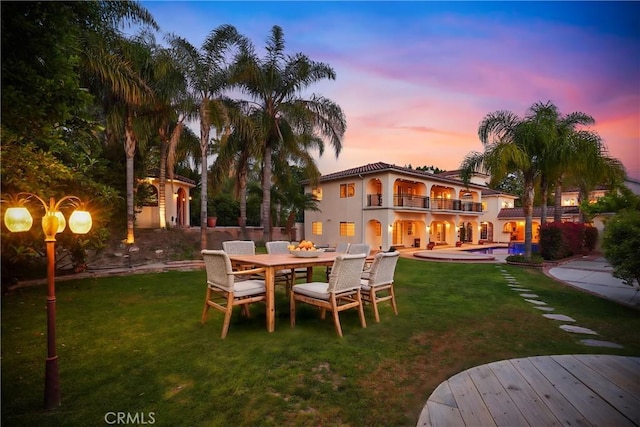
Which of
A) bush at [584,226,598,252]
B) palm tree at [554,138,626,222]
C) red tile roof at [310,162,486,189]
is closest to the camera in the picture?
palm tree at [554,138,626,222]

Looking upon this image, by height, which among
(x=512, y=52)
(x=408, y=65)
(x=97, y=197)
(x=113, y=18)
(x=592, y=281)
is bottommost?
(x=592, y=281)

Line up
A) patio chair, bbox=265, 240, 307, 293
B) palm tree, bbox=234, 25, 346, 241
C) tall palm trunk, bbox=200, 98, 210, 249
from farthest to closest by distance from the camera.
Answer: palm tree, bbox=234, 25, 346, 241 < tall palm trunk, bbox=200, 98, 210, 249 < patio chair, bbox=265, 240, 307, 293

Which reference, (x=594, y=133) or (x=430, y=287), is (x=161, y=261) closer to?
(x=430, y=287)

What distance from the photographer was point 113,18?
9.51m

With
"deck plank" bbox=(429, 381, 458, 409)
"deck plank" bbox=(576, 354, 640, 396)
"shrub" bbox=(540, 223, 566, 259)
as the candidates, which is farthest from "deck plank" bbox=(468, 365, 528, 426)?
"shrub" bbox=(540, 223, 566, 259)

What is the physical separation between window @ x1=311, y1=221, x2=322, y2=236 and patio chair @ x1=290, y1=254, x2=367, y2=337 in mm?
19341

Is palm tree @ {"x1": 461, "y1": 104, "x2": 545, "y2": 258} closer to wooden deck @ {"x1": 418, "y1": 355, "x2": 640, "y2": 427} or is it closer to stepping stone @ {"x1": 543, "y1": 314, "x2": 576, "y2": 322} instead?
stepping stone @ {"x1": 543, "y1": 314, "x2": 576, "y2": 322}

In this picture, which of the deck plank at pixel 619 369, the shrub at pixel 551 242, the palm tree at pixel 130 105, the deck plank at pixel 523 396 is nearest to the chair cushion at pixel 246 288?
the deck plank at pixel 523 396

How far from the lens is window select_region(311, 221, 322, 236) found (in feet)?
79.5

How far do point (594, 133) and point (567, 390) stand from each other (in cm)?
1342

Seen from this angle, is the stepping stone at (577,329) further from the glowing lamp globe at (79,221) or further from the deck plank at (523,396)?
the glowing lamp globe at (79,221)

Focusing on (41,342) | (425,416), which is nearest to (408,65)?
(425,416)

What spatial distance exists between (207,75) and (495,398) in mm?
13642

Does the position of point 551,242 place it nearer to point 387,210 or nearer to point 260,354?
point 387,210
